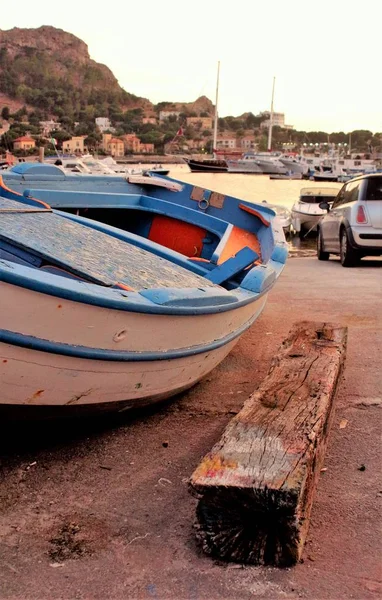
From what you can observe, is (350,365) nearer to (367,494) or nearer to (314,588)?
(367,494)

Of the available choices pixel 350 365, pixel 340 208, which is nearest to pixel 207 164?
pixel 340 208

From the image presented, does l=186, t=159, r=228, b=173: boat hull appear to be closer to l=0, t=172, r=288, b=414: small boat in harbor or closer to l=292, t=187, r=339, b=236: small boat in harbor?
l=292, t=187, r=339, b=236: small boat in harbor

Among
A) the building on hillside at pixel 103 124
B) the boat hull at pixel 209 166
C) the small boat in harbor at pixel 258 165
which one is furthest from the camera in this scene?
the building on hillside at pixel 103 124

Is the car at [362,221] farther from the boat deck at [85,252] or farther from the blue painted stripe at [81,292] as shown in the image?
the blue painted stripe at [81,292]

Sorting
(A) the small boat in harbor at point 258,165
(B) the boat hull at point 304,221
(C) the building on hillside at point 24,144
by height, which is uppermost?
(B) the boat hull at point 304,221

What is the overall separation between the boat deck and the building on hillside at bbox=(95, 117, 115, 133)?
186 metres

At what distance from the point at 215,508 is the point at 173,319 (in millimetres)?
1282

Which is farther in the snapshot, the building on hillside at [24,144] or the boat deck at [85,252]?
the building on hillside at [24,144]

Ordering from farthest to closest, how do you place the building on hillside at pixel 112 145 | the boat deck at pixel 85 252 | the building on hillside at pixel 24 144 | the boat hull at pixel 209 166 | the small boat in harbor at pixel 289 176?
the building on hillside at pixel 112 145 < the boat hull at pixel 209 166 < the building on hillside at pixel 24 144 < the small boat in harbor at pixel 289 176 < the boat deck at pixel 85 252

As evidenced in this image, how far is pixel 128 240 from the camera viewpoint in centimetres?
579

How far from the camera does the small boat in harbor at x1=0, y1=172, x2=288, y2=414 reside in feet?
11.2

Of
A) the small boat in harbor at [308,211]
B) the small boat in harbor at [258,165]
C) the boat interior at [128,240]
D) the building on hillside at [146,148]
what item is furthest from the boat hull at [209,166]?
the boat interior at [128,240]

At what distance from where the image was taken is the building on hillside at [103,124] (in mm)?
186625

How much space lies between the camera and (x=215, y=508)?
9.84 feet
